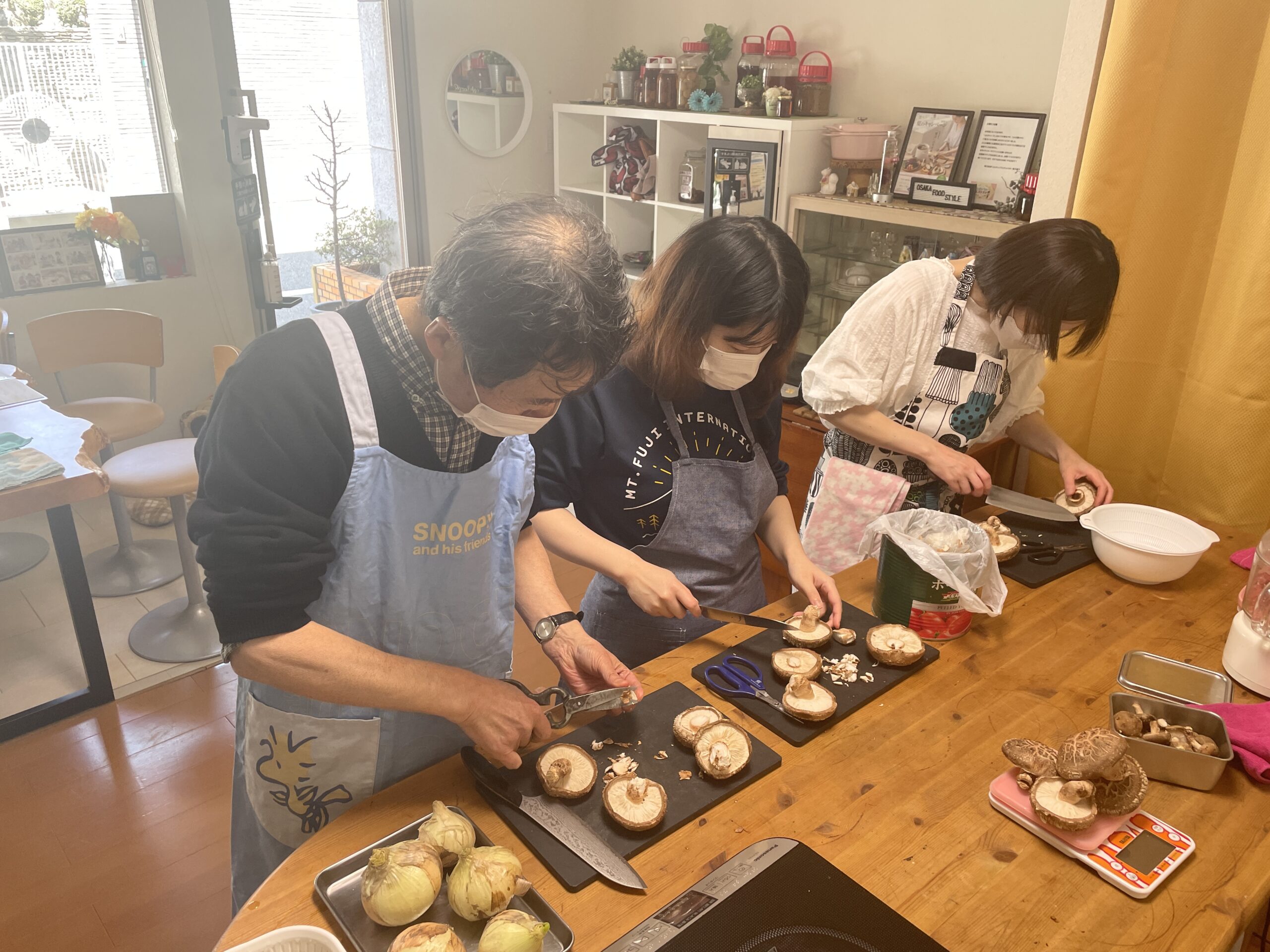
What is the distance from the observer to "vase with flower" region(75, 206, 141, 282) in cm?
350

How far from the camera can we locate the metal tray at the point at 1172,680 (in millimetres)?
1322

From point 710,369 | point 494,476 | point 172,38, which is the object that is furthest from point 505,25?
point 494,476

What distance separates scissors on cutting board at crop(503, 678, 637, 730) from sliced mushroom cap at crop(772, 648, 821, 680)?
23 centimetres

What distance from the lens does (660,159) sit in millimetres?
3596

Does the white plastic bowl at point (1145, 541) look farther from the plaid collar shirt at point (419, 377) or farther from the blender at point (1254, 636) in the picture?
the plaid collar shirt at point (419, 377)

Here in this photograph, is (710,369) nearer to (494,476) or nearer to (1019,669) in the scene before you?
(494,476)

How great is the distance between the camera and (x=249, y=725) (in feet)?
3.88

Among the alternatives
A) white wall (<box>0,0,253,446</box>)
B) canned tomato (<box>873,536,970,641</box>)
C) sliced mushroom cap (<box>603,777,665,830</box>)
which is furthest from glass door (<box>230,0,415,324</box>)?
sliced mushroom cap (<box>603,777,665,830</box>)

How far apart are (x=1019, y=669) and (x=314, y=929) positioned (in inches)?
41.0

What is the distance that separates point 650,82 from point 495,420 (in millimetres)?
3070

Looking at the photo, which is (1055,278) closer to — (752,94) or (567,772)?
(567,772)

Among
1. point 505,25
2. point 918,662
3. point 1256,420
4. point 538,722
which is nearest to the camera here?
point 538,722

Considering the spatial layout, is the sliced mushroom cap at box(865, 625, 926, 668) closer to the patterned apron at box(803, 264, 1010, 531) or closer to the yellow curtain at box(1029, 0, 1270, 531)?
the patterned apron at box(803, 264, 1010, 531)

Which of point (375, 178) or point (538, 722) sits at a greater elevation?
point (375, 178)
